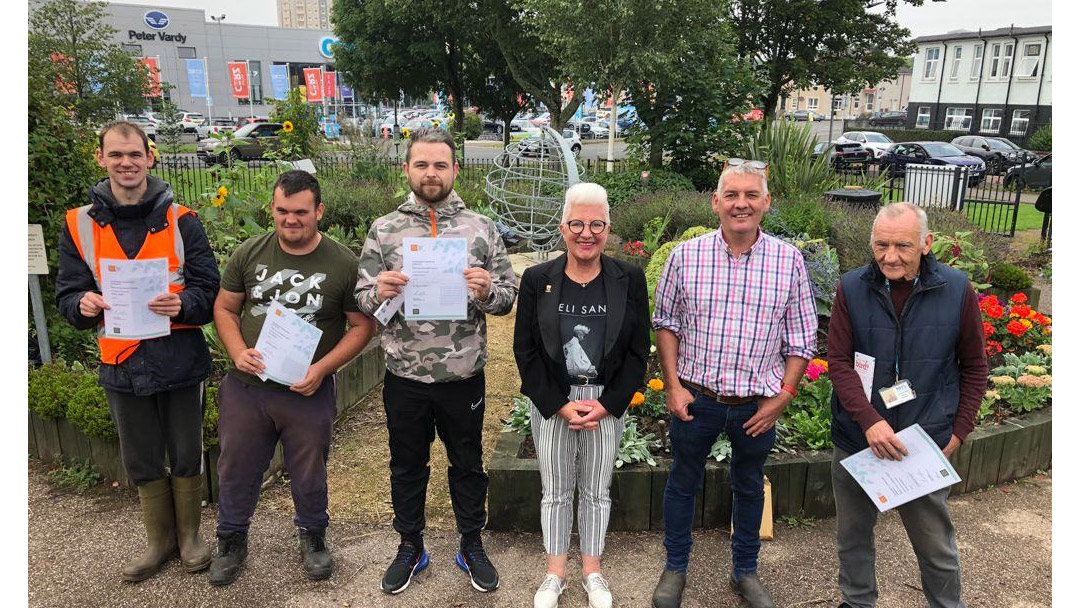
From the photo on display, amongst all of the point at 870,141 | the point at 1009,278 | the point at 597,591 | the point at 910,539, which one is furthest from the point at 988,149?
the point at 597,591

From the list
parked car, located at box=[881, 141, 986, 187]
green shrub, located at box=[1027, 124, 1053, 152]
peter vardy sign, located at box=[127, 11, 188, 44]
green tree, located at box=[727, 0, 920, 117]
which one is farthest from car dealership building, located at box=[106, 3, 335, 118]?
green shrub, located at box=[1027, 124, 1053, 152]

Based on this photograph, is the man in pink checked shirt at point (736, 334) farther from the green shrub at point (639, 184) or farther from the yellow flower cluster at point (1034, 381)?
the green shrub at point (639, 184)

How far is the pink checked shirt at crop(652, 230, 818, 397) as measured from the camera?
2.74m

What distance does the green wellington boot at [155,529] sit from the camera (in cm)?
314

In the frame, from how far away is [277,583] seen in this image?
3.15 metres

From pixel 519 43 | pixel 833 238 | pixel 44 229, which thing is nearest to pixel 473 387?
pixel 44 229

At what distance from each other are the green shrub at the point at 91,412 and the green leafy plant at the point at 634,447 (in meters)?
2.87

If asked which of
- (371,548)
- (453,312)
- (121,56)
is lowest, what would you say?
(371,548)

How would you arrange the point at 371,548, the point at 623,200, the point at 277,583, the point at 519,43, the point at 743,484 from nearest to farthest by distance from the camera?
the point at 743,484 < the point at 277,583 < the point at 371,548 < the point at 623,200 < the point at 519,43

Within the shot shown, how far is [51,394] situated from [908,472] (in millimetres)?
4643

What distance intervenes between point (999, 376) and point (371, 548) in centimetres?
417

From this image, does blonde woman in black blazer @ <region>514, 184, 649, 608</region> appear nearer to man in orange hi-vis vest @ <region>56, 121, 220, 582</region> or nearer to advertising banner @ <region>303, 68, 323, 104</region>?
man in orange hi-vis vest @ <region>56, 121, 220, 582</region>

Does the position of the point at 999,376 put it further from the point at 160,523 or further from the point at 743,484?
the point at 160,523

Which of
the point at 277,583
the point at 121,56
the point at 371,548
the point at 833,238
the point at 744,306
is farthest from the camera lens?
the point at 121,56
